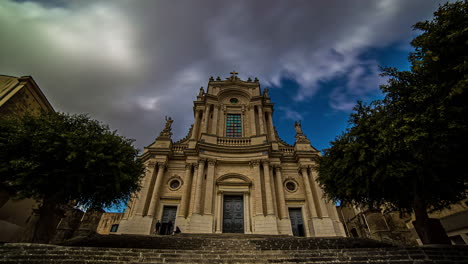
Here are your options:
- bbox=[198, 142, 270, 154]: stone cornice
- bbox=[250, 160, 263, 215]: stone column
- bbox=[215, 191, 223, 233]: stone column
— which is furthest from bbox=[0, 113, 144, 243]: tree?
bbox=[250, 160, 263, 215]: stone column

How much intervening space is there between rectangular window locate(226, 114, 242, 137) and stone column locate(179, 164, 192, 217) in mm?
5940

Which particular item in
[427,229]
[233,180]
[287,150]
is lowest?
[427,229]

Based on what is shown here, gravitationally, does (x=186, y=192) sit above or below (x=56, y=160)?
above

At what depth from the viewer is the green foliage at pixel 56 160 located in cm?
888

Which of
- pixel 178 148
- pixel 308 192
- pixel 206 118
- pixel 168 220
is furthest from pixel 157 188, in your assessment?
pixel 308 192

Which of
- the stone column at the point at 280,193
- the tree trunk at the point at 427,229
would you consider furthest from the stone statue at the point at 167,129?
the tree trunk at the point at 427,229

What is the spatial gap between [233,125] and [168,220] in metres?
11.2

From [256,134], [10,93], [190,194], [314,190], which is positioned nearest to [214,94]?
[256,134]

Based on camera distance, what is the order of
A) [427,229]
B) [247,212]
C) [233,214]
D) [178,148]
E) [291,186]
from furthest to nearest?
[178,148], [291,186], [233,214], [247,212], [427,229]

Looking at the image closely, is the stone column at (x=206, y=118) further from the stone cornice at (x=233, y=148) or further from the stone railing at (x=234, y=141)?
the stone cornice at (x=233, y=148)

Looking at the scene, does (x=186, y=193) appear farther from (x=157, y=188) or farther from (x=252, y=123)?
(x=252, y=123)

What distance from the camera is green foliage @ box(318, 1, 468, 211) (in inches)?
247

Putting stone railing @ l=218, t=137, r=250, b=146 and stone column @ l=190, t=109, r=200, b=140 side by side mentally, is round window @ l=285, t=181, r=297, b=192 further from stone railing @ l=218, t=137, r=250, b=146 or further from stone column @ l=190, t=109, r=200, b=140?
stone column @ l=190, t=109, r=200, b=140

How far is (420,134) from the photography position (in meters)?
6.70
